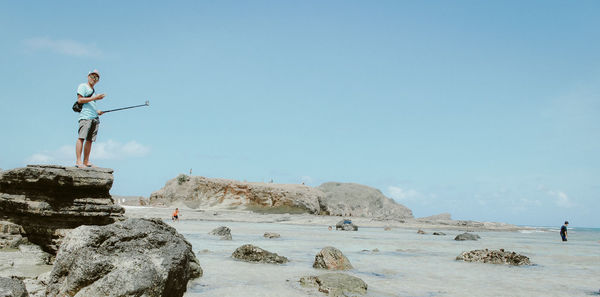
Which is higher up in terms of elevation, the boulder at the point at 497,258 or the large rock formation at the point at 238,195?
the large rock formation at the point at 238,195

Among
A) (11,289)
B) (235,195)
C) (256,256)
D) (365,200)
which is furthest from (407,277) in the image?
(365,200)

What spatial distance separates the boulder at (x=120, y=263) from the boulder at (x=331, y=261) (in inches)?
185

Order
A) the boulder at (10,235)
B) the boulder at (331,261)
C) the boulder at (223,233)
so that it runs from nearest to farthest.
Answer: the boulder at (10,235) < the boulder at (331,261) < the boulder at (223,233)

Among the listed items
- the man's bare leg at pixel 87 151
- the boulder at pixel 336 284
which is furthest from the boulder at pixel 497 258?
the man's bare leg at pixel 87 151

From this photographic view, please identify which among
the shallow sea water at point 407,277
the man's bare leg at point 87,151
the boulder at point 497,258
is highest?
the man's bare leg at point 87,151

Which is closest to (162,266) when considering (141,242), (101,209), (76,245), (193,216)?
(141,242)

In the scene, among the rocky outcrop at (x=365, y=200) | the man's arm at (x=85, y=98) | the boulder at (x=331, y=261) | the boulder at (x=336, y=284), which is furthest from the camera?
the rocky outcrop at (x=365, y=200)

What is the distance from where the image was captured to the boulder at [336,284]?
715 cm

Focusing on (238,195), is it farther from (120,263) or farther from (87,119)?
(120,263)

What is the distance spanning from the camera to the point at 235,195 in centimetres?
4656

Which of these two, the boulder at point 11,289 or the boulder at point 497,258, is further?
the boulder at point 497,258

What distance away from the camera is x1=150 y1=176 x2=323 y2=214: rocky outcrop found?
151 feet

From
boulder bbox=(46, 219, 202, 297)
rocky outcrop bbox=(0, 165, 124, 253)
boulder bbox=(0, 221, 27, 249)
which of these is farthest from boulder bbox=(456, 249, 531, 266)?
boulder bbox=(0, 221, 27, 249)

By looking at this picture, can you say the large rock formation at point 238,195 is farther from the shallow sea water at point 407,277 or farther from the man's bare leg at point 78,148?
the man's bare leg at point 78,148
